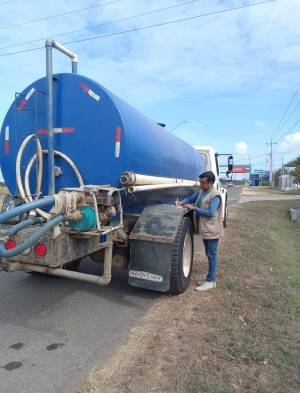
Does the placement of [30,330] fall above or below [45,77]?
below

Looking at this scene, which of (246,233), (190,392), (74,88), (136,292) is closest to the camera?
(190,392)

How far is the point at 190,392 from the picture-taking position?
10.9 ft

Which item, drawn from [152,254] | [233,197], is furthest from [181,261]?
[233,197]

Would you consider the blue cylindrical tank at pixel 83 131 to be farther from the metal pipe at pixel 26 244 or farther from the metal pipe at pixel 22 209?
the metal pipe at pixel 26 244

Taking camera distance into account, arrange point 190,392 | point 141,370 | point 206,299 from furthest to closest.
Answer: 1. point 206,299
2. point 141,370
3. point 190,392

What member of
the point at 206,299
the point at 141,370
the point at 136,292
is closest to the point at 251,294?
the point at 206,299

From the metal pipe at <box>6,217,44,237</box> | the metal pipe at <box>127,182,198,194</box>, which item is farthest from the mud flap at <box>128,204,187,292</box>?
the metal pipe at <box>6,217,44,237</box>

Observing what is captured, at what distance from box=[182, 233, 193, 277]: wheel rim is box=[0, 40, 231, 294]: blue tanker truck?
0.74ft

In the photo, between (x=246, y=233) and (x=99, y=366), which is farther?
(x=246, y=233)

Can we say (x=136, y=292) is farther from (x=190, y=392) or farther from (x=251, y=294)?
(x=190, y=392)

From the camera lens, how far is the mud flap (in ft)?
17.6

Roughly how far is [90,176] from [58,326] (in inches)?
66.7

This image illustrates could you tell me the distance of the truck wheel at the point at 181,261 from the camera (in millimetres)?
5551

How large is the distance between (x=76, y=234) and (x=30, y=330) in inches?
45.7
